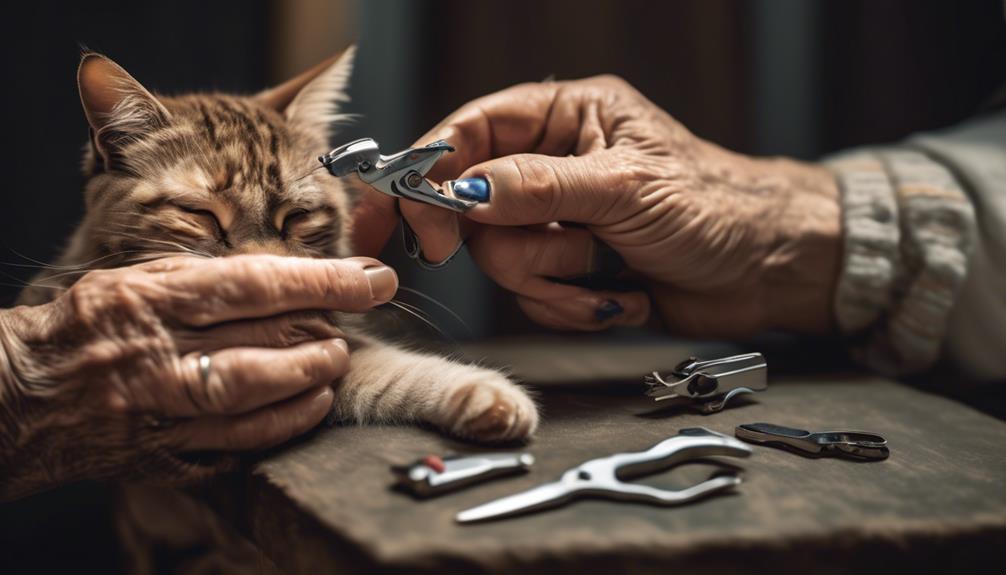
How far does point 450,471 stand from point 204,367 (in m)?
0.27

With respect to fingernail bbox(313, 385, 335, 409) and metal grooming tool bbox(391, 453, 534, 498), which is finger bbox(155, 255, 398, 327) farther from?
metal grooming tool bbox(391, 453, 534, 498)

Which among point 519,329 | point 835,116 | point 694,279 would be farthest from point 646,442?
point 835,116

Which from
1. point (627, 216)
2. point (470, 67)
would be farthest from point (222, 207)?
point (470, 67)

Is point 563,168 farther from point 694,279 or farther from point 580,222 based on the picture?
point 694,279

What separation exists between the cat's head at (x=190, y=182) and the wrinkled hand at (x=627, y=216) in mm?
100

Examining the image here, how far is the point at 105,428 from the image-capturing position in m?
0.71

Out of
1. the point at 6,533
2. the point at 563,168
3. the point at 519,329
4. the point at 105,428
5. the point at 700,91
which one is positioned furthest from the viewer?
the point at 519,329

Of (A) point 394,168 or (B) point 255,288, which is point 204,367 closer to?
(B) point 255,288

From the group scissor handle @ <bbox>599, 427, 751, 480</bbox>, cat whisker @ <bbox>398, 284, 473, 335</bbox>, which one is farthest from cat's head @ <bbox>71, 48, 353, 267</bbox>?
scissor handle @ <bbox>599, 427, 751, 480</bbox>

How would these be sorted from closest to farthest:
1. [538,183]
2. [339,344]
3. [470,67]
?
1. [339,344]
2. [538,183]
3. [470,67]

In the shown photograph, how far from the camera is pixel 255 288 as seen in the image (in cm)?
74

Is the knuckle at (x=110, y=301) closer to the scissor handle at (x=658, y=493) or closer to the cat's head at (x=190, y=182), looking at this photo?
the cat's head at (x=190, y=182)

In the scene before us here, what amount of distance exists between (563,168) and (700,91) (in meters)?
0.90

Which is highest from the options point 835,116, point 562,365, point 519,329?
point 835,116
